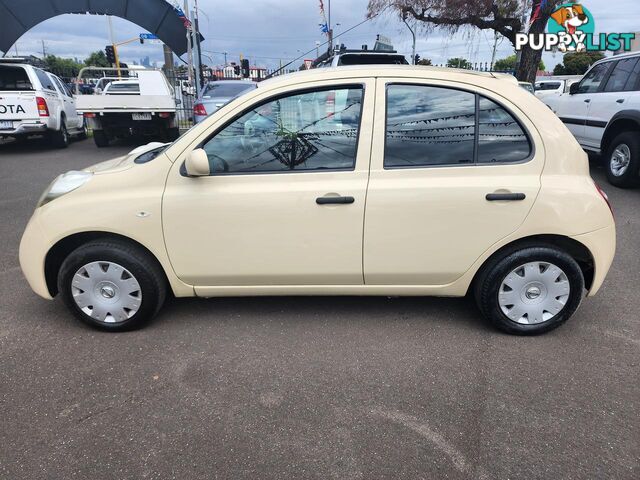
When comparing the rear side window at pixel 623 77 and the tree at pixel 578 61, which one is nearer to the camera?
the rear side window at pixel 623 77

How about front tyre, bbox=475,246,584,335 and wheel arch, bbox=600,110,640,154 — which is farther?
wheel arch, bbox=600,110,640,154

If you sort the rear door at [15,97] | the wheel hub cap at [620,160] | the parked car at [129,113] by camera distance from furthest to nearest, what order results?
the parked car at [129,113] < the rear door at [15,97] < the wheel hub cap at [620,160]

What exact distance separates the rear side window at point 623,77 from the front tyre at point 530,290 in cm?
587

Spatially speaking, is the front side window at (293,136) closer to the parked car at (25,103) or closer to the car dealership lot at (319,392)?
the car dealership lot at (319,392)

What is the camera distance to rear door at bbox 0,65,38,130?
33.7ft

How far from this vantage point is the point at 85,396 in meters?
2.62

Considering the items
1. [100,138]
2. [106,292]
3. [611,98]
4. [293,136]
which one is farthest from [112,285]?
[100,138]

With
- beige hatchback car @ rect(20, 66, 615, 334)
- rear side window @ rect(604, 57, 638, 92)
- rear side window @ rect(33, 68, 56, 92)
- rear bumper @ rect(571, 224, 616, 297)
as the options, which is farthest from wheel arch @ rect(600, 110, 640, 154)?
rear side window @ rect(33, 68, 56, 92)

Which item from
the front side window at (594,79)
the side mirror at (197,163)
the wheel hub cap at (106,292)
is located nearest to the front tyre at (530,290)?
the side mirror at (197,163)

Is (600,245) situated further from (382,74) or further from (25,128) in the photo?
(25,128)

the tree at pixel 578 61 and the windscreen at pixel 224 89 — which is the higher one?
the tree at pixel 578 61

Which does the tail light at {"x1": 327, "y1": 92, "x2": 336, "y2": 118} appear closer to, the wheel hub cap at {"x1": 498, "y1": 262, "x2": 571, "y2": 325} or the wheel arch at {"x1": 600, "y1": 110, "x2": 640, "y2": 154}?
the wheel hub cap at {"x1": 498, "y1": 262, "x2": 571, "y2": 325}

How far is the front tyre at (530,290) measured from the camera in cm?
307

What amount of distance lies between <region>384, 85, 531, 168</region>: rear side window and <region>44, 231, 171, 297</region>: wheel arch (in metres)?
1.79
